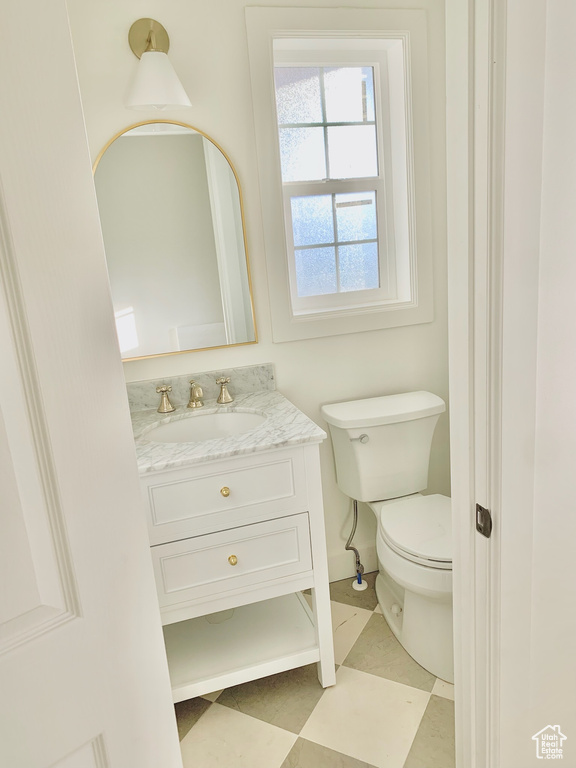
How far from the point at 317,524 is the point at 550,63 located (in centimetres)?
128

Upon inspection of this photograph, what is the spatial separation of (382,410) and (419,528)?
1.42 ft

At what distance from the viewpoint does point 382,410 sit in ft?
6.51

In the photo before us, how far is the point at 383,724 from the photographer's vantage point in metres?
1.60

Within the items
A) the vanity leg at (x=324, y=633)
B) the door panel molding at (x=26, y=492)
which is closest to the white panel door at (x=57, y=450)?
the door panel molding at (x=26, y=492)

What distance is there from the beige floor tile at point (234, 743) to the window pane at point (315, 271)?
1.48 m

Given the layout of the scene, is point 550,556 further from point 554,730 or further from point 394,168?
point 394,168

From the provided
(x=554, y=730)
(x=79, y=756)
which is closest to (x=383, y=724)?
(x=554, y=730)

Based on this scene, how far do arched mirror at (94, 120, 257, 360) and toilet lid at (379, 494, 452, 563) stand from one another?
2.62ft

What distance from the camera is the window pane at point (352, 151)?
206 cm

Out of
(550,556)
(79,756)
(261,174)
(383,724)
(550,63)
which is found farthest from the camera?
(261,174)

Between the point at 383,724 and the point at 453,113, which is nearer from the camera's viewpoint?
the point at 453,113

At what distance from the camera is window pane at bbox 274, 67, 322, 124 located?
1965 mm

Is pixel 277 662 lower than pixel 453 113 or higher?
lower

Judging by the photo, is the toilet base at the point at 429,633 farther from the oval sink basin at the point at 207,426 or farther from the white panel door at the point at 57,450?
the white panel door at the point at 57,450
